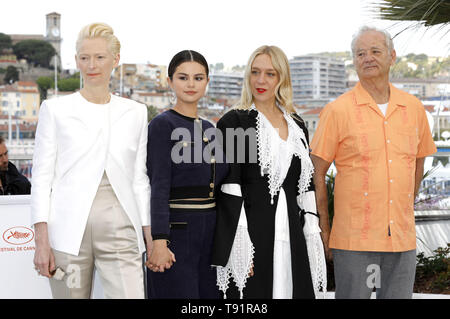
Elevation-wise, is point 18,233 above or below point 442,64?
below

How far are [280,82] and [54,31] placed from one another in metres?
82.9

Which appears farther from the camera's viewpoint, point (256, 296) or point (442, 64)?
point (442, 64)

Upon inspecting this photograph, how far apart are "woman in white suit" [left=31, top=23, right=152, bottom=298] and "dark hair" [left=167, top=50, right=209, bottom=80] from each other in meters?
0.26

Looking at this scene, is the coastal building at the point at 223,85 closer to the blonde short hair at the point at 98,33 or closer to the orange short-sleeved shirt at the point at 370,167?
the orange short-sleeved shirt at the point at 370,167

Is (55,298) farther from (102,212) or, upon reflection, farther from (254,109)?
(254,109)

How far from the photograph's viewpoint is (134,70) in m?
54.7

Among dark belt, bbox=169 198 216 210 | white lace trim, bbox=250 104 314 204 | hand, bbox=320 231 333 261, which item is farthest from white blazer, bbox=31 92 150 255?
hand, bbox=320 231 333 261

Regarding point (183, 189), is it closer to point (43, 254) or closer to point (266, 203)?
point (266, 203)

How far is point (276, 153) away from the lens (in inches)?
81.0

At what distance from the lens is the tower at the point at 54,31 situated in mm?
72800

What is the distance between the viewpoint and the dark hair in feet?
6.39

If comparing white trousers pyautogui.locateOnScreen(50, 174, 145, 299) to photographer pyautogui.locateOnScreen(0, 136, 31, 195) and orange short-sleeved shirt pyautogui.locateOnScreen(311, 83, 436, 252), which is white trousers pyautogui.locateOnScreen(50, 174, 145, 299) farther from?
photographer pyautogui.locateOnScreen(0, 136, 31, 195)

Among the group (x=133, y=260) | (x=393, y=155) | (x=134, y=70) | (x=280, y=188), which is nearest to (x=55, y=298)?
(x=133, y=260)

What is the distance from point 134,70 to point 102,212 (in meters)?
54.5
